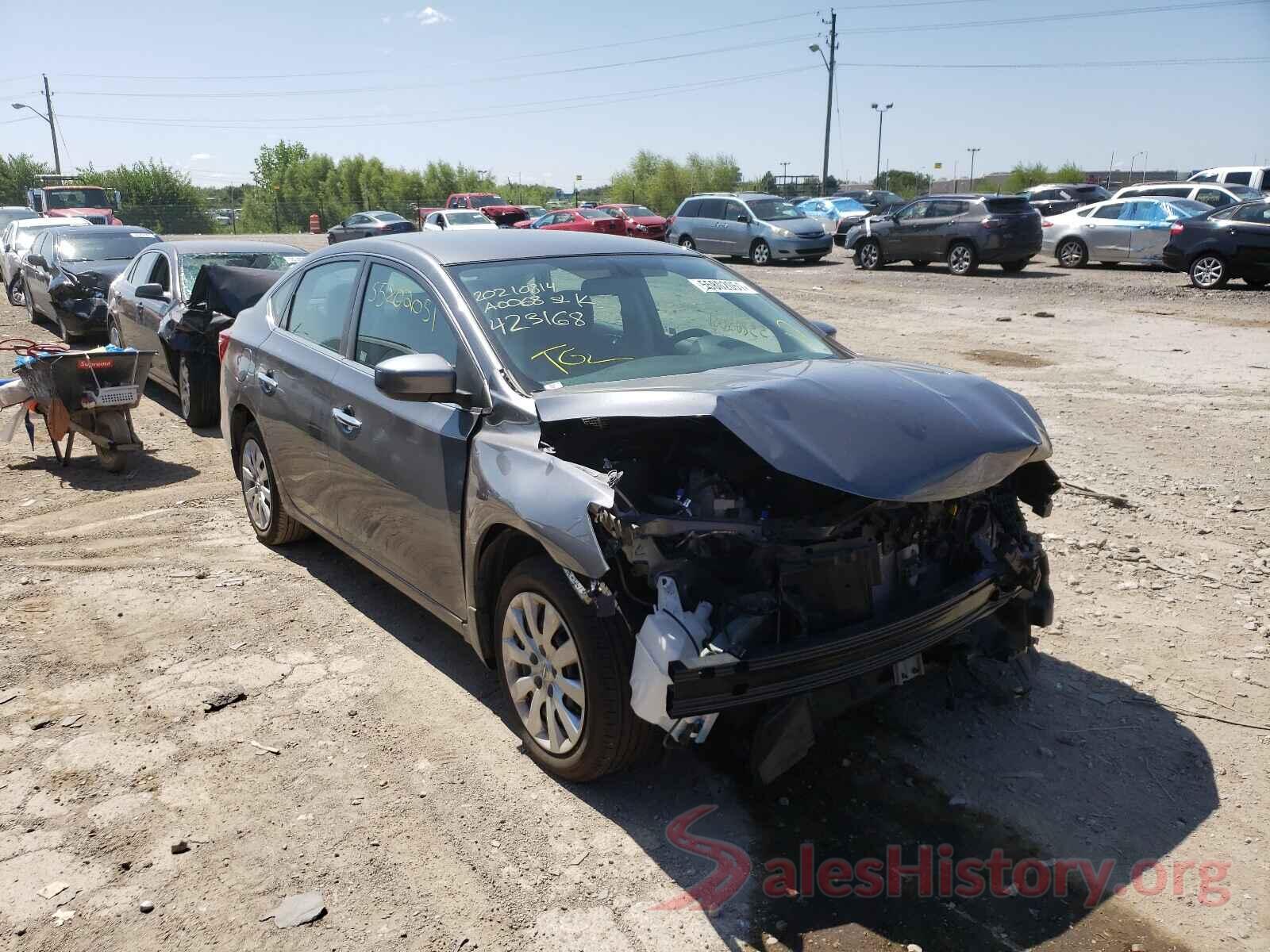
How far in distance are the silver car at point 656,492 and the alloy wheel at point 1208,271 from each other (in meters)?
16.6

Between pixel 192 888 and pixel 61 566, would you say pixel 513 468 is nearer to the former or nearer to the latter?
pixel 192 888

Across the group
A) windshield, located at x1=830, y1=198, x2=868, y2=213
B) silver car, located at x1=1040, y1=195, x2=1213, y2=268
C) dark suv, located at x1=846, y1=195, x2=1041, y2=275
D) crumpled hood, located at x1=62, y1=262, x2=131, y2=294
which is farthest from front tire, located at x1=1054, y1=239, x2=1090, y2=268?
crumpled hood, located at x1=62, y1=262, x2=131, y2=294

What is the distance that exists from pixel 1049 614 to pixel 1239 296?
15.8 meters

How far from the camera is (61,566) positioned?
19.0 feet

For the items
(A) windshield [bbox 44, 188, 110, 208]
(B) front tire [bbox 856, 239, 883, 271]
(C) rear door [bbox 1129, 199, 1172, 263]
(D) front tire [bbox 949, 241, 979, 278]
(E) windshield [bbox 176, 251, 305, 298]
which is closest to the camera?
(E) windshield [bbox 176, 251, 305, 298]

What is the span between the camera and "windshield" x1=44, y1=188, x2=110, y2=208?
3544 cm

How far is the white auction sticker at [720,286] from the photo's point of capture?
15.1ft

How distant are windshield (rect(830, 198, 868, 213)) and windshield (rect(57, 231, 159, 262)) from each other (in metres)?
28.1

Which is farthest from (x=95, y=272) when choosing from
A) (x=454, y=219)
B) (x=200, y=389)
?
(x=454, y=219)

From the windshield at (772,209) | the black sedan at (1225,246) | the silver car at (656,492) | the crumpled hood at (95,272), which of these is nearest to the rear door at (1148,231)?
the black sedan at (1225,246)

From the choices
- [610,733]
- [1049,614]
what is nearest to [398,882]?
[610,733]

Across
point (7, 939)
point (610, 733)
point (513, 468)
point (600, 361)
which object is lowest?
point (7, 939)

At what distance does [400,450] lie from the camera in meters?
4.09
